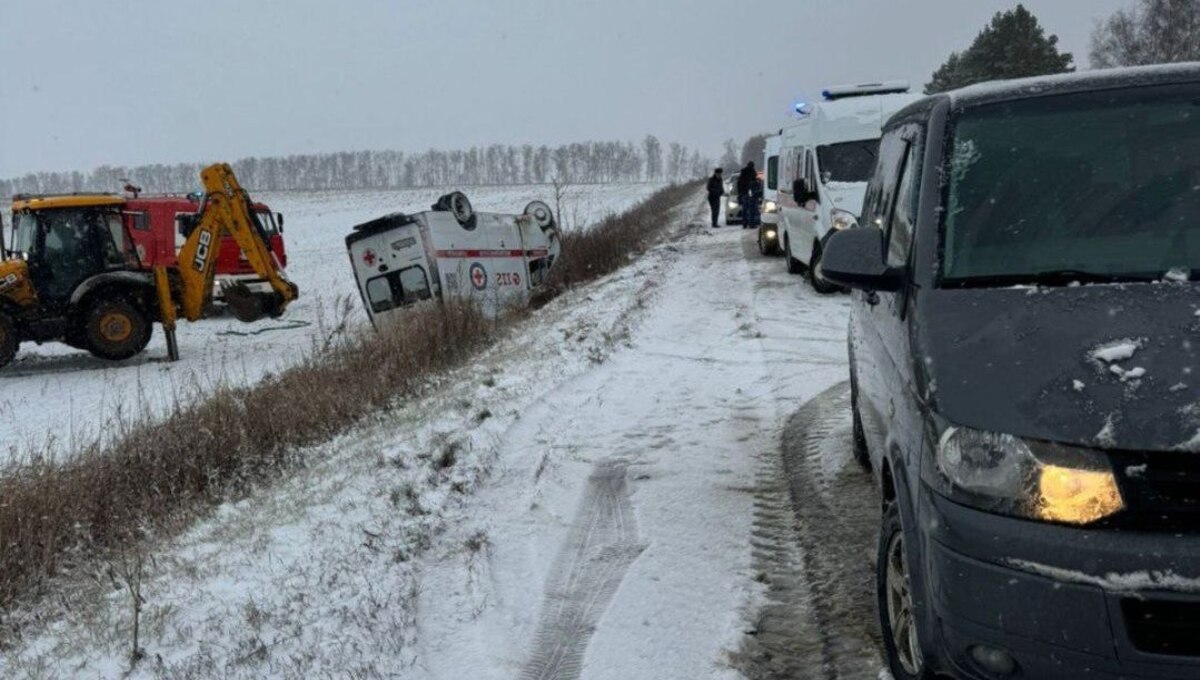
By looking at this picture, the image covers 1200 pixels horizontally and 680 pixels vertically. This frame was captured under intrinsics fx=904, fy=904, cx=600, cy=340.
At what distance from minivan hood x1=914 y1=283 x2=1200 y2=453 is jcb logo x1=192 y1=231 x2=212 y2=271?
15.1m

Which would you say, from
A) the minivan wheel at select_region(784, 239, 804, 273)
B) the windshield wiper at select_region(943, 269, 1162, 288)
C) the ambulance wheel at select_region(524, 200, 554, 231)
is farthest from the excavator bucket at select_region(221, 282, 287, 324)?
the windshield wiper at select_region(943, 269, 1162, 288)

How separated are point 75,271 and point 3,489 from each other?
1075cm

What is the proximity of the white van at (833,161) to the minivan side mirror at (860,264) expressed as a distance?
8687mm

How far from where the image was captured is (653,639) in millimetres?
3629

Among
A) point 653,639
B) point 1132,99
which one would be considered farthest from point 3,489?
point 1132,99

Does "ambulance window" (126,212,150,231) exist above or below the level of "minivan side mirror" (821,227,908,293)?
above

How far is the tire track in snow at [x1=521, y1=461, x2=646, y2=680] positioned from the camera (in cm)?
358

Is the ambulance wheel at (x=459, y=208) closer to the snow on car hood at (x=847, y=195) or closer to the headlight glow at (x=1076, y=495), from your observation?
the snow on car hood at (x=847, y=195)

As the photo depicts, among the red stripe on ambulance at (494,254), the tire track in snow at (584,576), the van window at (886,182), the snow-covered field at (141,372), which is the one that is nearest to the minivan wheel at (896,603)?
the tire track in snow at (584,576)

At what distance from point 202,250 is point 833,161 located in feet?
35.0

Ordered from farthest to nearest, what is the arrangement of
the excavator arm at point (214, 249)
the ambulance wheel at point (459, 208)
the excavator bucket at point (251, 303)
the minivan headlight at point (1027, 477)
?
the excavator bucket at point (251, 303), the excavator arm at point (214, 249), the ambulance wheel at point (459, 208), the minivan headlight at point (1027, 477)

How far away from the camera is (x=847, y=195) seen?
12.4m

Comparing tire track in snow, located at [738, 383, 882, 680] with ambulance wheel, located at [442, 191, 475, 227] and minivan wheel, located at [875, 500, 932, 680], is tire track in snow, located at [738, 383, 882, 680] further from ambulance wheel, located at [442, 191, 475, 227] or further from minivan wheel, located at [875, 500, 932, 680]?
ambulance wheel, located at [442, 191, 475, 227]

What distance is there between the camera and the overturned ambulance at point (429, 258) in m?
14.6
